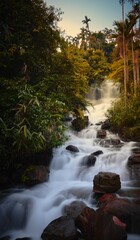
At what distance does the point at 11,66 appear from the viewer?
9516 mm

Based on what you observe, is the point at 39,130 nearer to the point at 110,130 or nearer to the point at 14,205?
the point at 14,205

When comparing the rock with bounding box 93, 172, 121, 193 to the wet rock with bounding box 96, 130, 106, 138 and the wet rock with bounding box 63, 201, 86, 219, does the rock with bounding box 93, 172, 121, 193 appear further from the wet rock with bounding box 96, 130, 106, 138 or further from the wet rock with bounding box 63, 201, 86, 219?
the wet rock with bounding box 96, 130, 106, 138

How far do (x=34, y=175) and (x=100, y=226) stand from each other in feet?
13.0

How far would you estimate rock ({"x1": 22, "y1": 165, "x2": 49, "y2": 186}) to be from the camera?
8227mm

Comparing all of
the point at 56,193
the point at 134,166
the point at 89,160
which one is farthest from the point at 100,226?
the point at 89,160

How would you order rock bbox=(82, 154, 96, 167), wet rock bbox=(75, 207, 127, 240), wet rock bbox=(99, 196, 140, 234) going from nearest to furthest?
wet rock bbox=(75, 207, 127, 240) < wet rock bbox=(99, 196, 140, 234) < rock bbox=(82, 154, 96, 167)

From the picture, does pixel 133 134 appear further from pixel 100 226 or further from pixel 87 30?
pixel 87 30

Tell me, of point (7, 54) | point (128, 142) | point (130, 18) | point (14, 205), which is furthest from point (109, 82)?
point (14, 205)

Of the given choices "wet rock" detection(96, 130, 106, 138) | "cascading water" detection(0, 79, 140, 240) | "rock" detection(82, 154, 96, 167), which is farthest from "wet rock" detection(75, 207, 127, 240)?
"wet rock" detection(96, 130, 106, 138)

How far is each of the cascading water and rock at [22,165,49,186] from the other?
245 mm

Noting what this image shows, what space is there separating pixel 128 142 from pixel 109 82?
16.6m

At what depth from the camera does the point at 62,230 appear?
205 inches

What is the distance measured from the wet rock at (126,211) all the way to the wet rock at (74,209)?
750mm

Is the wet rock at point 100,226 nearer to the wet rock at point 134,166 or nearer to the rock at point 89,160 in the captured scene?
the wet rock at point 134,166
